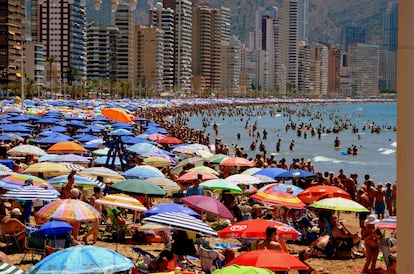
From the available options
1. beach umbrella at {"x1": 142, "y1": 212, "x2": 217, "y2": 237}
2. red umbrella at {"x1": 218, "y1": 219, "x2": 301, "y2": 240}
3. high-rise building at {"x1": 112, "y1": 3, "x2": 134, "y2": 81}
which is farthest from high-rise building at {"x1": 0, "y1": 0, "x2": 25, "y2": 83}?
beach umbrella at {"x1": 142, "y1": 212, "x2": 217, "y2": 237}

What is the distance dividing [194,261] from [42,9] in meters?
143

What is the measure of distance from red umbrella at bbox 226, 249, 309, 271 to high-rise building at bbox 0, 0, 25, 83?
4066 inches

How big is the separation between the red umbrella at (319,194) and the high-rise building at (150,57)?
150140 millimetres

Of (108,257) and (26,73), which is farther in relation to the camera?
(26,73)

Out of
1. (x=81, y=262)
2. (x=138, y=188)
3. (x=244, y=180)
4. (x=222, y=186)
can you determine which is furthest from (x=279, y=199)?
(x=81, y=262)

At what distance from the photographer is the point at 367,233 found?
9.99 metres

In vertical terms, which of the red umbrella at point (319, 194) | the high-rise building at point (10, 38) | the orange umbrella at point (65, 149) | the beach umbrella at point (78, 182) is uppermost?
the high-rise building at point (10, 38)

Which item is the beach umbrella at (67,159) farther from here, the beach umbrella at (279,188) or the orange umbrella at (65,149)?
the beach umbrella at (279,188)

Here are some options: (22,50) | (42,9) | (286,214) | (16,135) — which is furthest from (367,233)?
(42,9)

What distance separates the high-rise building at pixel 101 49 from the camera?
551 feet

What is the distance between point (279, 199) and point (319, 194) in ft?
4.46

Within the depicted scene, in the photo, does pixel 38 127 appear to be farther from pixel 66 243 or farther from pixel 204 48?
pixel 204 48

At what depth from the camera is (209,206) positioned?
37.1ft

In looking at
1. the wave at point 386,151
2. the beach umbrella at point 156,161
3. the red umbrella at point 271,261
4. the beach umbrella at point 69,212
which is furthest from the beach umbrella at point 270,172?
the wave at point 386,151
